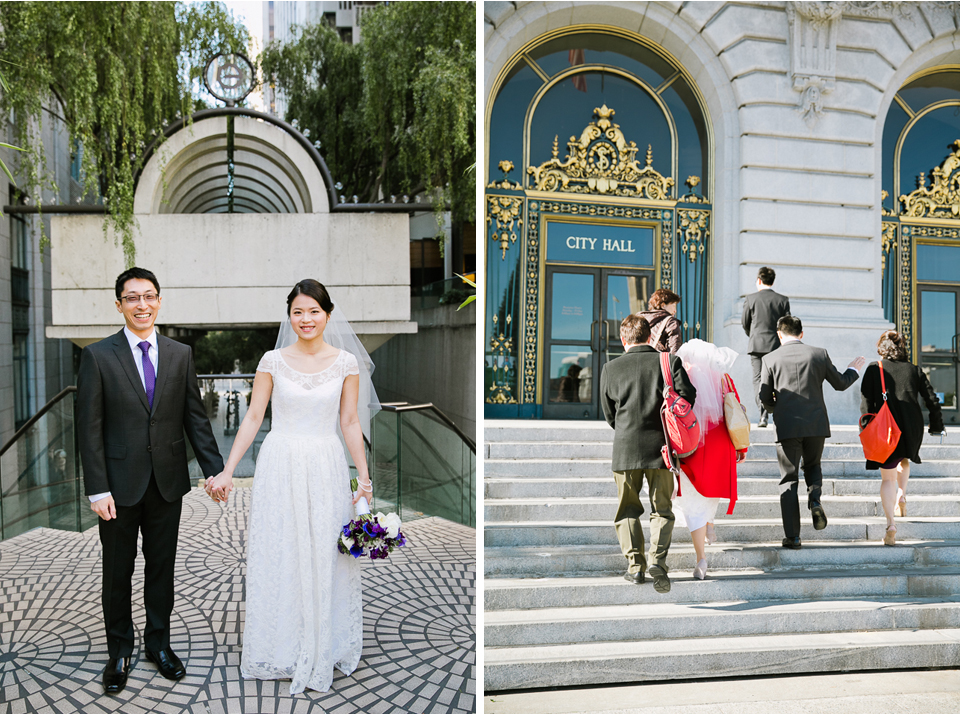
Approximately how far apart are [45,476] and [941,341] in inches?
510

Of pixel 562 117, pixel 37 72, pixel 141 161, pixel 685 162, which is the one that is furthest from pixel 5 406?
pixel 685 162

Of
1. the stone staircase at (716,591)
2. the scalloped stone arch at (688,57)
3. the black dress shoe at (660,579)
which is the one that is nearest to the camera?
the stone staircase at (716,591)

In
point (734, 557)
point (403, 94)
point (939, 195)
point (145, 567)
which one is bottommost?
point (734, 557)

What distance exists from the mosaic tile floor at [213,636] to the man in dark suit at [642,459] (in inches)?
49.7

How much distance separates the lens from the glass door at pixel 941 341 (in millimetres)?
11234

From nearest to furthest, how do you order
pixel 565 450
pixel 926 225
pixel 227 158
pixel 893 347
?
pixel 893 347
pixel 565 450
pixel 926 225
pixel 227 158

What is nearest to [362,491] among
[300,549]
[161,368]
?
[300,549]

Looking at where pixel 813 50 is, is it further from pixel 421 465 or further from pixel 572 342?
pixel 421 465

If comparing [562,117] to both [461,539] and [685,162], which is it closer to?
[685,162]

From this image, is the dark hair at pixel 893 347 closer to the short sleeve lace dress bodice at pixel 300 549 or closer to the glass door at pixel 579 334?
the glass door at pixel 579 334

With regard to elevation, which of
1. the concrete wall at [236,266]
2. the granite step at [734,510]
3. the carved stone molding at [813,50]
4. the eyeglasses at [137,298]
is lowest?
the granite step at [734,510]

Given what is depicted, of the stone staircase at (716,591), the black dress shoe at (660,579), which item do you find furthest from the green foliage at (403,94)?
the black dress shoe at (660,579)

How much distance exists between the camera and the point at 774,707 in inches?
151

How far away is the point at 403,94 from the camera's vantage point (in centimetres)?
1302
